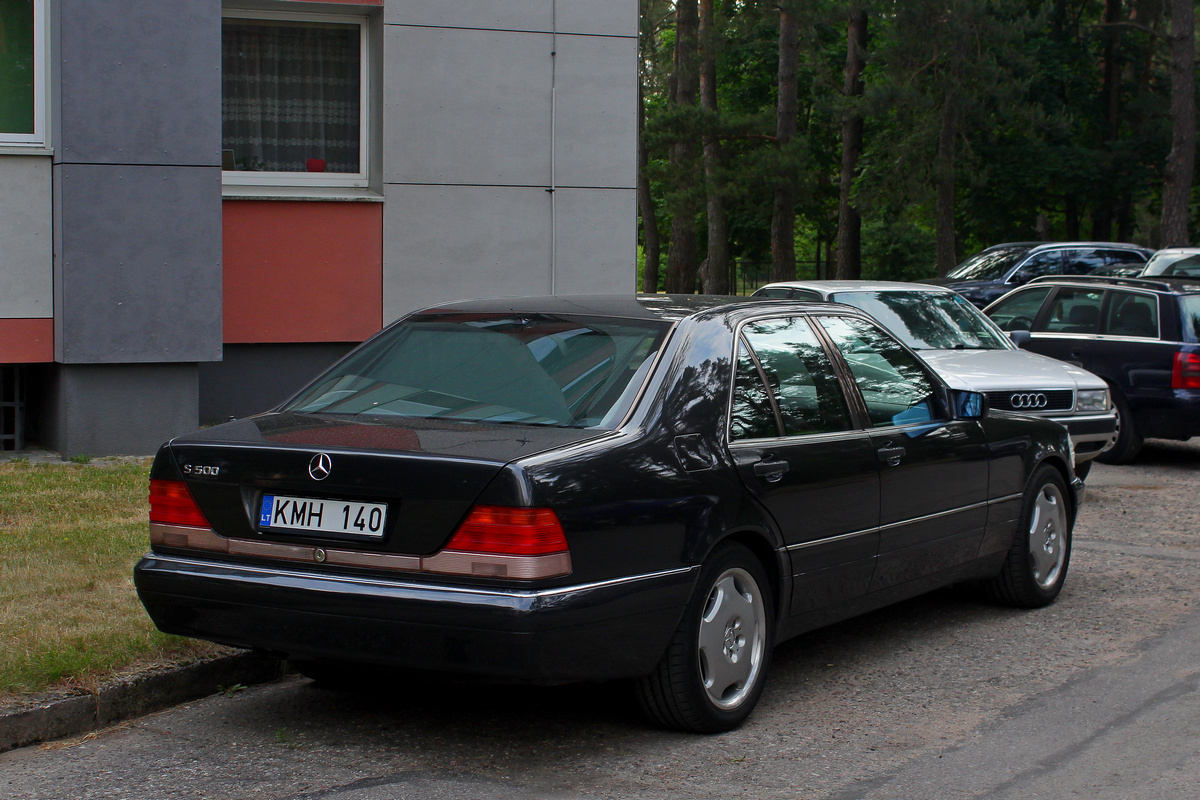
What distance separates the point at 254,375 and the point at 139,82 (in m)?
2.82

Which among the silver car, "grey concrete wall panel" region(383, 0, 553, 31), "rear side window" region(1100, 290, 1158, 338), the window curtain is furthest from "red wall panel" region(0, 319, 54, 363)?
"rear side window" region(1100, 290, 1158, 338)

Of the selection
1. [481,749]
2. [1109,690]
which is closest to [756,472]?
[481,749]

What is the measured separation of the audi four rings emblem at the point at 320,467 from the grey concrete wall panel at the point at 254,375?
762cm

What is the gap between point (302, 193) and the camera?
12.2m

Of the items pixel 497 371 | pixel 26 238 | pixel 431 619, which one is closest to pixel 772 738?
pixel 431 619

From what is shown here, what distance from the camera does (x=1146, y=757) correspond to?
4656 mm

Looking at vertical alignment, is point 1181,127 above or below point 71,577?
above

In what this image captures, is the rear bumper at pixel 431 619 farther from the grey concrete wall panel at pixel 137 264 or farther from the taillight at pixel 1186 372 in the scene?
the taillight at pixel 1186 372

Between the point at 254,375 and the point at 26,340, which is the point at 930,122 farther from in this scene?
the point at 26,340

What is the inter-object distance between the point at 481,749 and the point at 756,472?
1337 millimetres

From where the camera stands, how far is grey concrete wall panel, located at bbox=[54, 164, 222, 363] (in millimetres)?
10141

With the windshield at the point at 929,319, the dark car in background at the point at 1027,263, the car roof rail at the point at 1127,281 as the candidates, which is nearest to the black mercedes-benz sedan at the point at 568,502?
the windshield at the point at 929,319

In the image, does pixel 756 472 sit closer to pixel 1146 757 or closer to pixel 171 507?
pixel 1146 757

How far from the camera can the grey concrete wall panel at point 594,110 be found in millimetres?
12891
